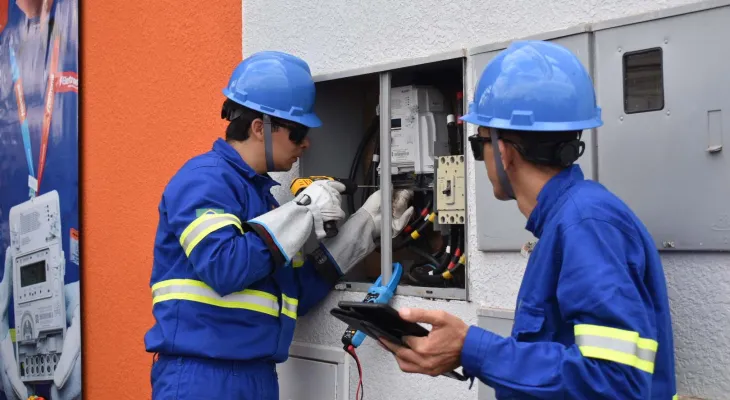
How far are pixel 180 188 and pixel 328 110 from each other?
943mm

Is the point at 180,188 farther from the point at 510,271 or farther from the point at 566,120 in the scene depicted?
the point at 566,120

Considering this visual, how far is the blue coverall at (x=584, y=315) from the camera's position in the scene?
1.87 meters

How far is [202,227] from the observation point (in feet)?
9.91

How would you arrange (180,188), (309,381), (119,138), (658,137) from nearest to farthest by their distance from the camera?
(658,137)
(180,188)
(309,381)
(119,138)

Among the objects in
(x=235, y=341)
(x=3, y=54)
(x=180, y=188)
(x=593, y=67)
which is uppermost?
(x=3, y=54)

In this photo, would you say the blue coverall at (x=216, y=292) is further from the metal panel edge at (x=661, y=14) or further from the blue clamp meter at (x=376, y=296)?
the metal panel edge at (x=661, y=14)

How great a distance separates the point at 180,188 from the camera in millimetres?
3178

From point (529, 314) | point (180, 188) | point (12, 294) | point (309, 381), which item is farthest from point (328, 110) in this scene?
point (12, 294)

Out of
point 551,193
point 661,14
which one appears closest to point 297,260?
point 551,193

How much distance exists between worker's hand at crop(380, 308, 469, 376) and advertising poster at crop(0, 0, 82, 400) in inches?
153

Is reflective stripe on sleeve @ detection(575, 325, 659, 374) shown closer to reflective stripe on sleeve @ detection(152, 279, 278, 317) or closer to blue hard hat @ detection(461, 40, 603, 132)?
blue hard hat @ detection(461, 40, 603, 132)

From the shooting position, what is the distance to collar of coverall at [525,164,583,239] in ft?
7.02

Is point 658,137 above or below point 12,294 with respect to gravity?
above

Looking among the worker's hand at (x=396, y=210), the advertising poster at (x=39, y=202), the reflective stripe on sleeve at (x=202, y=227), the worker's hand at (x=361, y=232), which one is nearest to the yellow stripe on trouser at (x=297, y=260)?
the worker's hand at (x=361, y=232)
